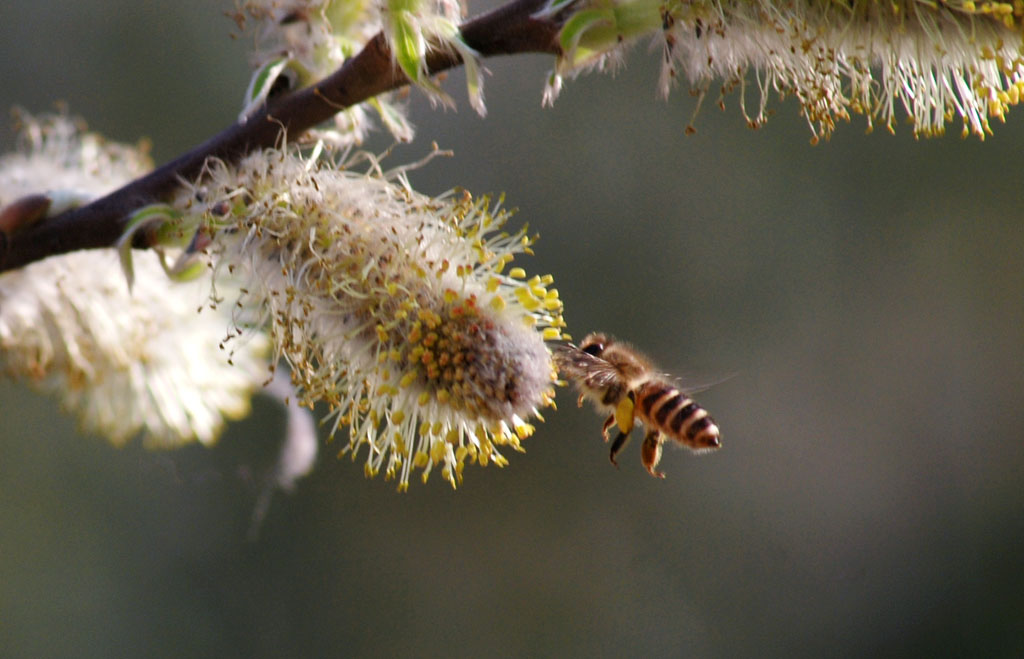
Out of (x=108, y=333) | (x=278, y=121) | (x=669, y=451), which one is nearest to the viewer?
(x=278, y=121)

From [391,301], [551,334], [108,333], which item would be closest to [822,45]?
[551,334]

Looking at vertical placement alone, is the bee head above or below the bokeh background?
above

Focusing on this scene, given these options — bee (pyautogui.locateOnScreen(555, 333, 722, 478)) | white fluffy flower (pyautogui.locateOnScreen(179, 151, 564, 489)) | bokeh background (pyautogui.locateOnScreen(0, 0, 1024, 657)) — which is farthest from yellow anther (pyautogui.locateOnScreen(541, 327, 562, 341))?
bokeh background (pyautogui.locateOnScreen(0, 0, 1024, 657))

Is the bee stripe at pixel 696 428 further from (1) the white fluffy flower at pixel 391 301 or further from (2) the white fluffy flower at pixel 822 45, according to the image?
(2) the white fluffy flower at pixel 822 45

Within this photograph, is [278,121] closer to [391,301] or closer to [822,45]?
[391,301]

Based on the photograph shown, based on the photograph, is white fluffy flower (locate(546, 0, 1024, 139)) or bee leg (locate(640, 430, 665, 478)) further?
bee leg (locate(640, 430, 665, 478))

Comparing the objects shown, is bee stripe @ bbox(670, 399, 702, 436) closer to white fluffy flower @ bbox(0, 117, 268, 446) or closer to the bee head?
the bee head
